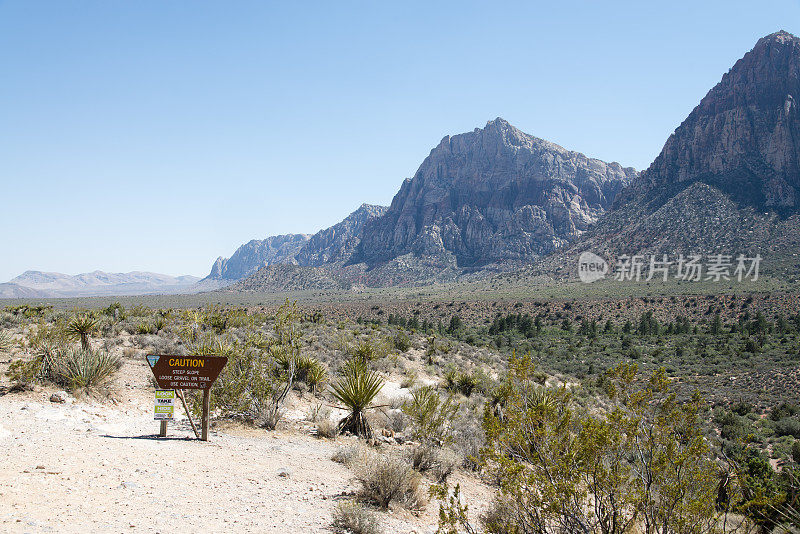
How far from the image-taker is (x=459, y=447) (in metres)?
9.58

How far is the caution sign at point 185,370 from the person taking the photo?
8234 millimetres

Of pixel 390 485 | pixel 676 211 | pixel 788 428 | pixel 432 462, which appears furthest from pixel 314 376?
pixel 676 211

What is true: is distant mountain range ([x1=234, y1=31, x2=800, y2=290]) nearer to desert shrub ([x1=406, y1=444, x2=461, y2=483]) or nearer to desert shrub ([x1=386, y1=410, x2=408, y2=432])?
desert shrub ([x1=386, y1=410, x2=408, y2=432])

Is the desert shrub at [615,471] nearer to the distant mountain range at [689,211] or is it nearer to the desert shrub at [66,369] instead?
the desert shrub at [66,369]

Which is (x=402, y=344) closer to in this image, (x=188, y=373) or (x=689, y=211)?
(x=188, y=373)

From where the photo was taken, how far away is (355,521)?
17.7 ft

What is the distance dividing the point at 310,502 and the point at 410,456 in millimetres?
2404

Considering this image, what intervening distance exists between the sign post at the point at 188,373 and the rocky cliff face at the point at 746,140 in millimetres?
97982

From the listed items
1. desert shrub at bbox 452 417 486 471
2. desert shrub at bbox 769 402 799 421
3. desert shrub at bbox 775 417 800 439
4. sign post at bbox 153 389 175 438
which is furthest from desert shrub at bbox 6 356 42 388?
desert shrub at bbox 769 402 799 421

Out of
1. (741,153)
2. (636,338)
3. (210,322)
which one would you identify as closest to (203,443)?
(210,322)

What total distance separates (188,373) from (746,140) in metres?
122

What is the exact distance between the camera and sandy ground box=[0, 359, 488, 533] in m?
5.03

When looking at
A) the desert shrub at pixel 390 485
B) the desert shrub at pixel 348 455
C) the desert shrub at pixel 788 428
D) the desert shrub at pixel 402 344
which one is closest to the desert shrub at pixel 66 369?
→ the desert shrub at pixel 348 455

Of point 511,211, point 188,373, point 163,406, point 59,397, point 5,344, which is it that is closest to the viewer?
Result: point 163,406
